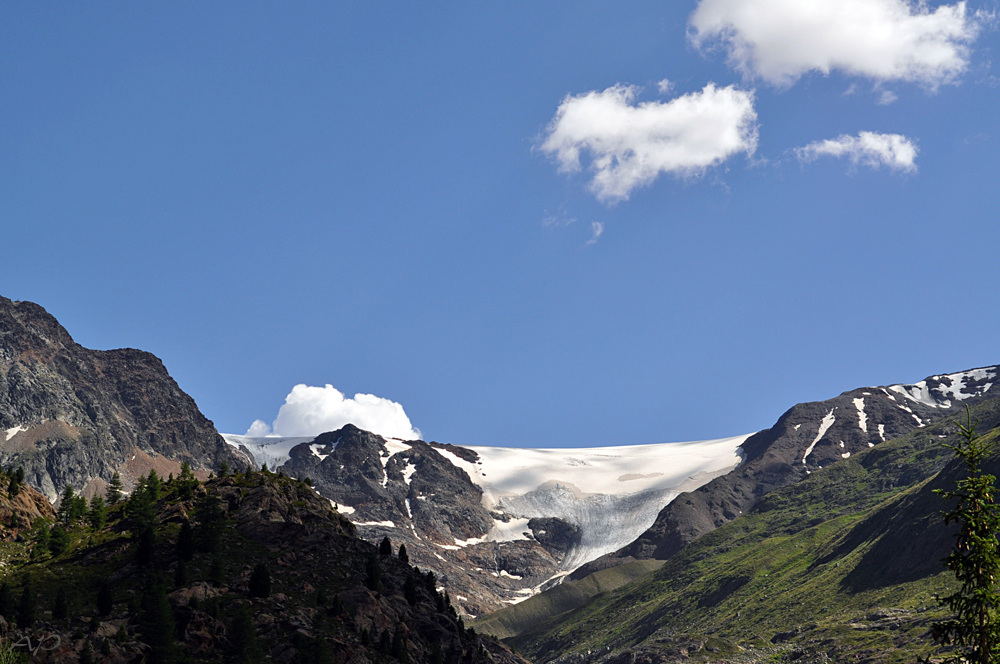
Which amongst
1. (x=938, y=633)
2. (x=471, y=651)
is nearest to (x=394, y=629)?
(x=471, y=651)

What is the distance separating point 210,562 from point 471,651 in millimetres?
53272

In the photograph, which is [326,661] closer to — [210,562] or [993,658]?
[210,562]

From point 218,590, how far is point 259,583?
6.12 m

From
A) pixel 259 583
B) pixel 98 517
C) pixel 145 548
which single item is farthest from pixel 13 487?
pixel 259 583

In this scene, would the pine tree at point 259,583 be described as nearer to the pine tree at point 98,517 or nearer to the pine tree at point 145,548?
the pine tree at point 145,548

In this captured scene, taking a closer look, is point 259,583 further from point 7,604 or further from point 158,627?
point 7,604

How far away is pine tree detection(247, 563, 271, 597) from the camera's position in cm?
15438

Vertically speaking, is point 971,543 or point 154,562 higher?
point 154,562

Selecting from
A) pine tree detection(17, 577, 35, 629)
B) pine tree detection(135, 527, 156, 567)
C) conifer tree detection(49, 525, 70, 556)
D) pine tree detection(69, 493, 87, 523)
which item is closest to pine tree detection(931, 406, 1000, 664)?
pine tree detection(17, 577, 35, 629)

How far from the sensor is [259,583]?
155 m

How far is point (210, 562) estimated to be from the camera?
160m

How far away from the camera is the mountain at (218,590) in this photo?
13200 centimetres

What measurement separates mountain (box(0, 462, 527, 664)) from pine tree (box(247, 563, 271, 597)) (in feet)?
0.50

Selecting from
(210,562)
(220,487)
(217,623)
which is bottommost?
(217,623)
